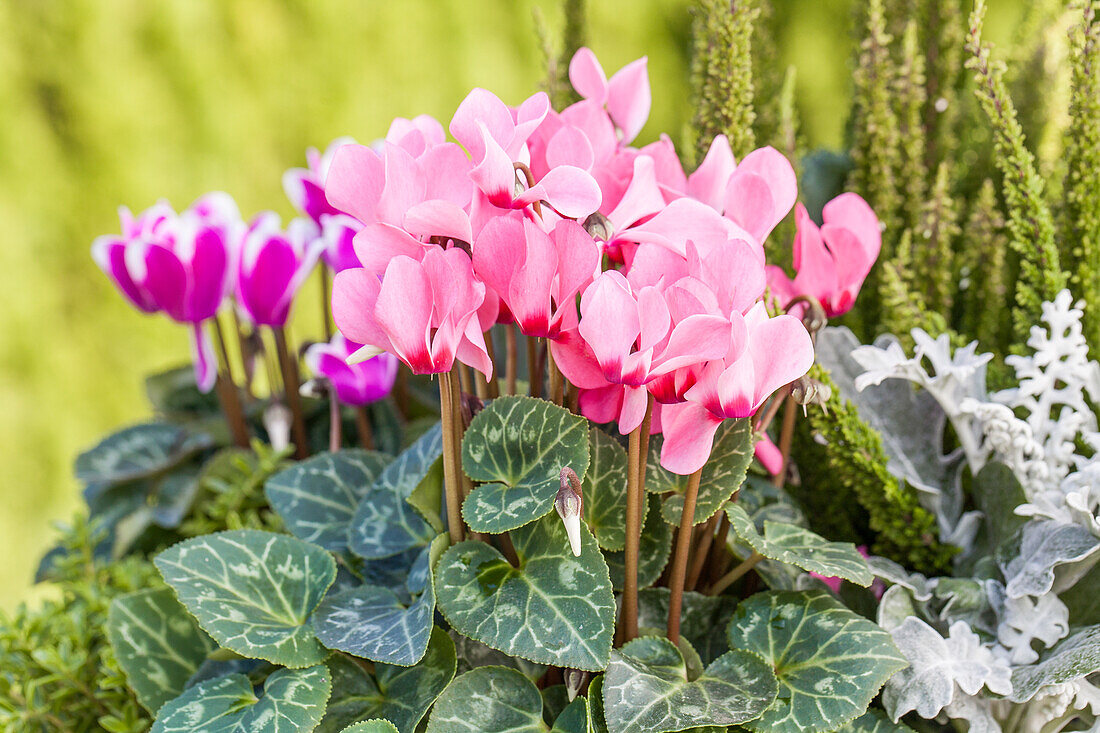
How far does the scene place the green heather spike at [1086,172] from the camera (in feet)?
2.11

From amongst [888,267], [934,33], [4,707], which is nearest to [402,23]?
[934,33]

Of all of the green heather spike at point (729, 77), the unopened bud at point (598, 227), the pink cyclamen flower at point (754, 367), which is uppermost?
the green heather spike at point (729, 77)

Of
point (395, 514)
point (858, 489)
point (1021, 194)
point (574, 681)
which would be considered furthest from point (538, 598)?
point (1021, 194)

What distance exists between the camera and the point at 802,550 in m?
0.52

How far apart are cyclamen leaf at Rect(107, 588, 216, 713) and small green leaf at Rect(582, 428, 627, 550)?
32 centimetres

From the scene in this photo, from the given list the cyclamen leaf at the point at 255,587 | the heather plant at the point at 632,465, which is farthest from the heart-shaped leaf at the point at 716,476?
the cyclamen leaf at the point at 255,587

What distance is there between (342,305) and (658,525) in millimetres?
252

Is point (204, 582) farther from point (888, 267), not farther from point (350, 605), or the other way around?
point (888, 267)

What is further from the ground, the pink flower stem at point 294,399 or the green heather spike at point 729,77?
the green heather spike at point 729,77

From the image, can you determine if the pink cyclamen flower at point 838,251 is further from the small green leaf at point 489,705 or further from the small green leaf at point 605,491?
the small green leaf at point 489,705

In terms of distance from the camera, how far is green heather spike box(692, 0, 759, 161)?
62 cm

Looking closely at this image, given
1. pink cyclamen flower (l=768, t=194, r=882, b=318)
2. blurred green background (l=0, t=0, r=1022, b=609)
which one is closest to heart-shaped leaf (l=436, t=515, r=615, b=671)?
pink cyclamen flower (l=768, t=194, r=882, b=318)

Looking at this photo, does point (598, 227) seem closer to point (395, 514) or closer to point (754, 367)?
point (754, 367)

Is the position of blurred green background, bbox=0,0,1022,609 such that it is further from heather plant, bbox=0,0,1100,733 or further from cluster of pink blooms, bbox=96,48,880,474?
cluster of pink blooms, bbox=96,48,880,474
